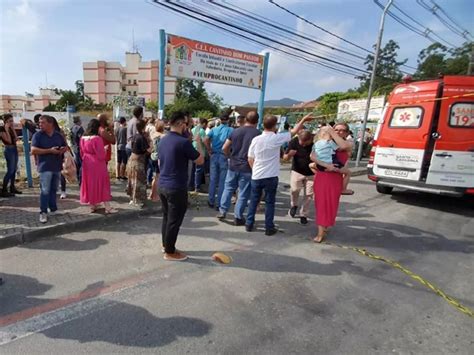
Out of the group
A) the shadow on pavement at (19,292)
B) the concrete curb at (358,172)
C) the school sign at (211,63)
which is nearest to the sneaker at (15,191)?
the shadow on pavement at (19,292)

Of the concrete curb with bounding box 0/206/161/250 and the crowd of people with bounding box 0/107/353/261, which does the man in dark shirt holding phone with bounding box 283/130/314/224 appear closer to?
the crowd of people with bounding box 0/107/353/261

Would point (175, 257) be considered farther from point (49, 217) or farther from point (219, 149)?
point (219, 149)

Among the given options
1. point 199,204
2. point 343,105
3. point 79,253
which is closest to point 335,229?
point 199,204

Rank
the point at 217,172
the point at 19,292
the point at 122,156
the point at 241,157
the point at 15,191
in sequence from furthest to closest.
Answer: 1. the point at 122,156
2. the point at 15,191
3. the point at 217,172
4. the point at 241,157
5. the point at 19,292

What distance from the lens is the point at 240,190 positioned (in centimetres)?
515

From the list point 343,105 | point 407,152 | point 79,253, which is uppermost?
point 343,105

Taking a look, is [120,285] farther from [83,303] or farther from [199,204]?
[199,204]

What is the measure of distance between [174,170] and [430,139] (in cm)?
565

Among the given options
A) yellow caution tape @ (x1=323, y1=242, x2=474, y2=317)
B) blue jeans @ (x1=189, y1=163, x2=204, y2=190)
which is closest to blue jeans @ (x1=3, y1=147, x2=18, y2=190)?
blue jeans @ (x1=189, y1=163, x2=204, y2=190)

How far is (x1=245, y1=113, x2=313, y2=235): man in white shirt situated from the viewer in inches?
179

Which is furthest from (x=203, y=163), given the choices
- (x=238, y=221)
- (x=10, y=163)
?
(x=10, y=163)

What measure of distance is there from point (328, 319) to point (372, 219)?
3.65 metres

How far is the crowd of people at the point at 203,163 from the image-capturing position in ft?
11.9

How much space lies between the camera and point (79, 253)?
3869 millimetres
